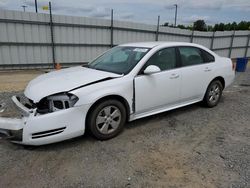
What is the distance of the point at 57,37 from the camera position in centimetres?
1027

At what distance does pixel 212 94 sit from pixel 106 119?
2931 mm

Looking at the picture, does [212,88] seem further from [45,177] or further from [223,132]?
[45,177]

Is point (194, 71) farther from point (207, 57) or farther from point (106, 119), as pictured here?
point (106, 119)

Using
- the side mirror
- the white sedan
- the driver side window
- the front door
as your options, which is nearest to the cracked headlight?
the white sedan

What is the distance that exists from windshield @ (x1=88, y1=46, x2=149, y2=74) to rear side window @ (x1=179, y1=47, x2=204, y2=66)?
35.3 inches

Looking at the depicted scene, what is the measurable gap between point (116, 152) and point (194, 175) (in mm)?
1123

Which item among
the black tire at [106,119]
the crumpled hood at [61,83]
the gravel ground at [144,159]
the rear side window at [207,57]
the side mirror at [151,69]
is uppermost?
the rear side window at [207,57]

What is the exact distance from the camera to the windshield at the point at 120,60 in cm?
381

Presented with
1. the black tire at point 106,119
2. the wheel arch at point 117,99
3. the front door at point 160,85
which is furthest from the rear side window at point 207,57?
the black tire at point 106,119

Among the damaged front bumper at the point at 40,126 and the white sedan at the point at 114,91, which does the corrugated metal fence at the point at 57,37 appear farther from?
the damaged front bumper at the point at 40,126

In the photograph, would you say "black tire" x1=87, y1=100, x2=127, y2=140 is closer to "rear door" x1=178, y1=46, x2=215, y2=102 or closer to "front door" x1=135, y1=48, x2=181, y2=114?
"front door" x1=135, y1=48, x2=181, y2=114

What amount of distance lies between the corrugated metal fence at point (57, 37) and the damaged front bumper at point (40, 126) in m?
7.64

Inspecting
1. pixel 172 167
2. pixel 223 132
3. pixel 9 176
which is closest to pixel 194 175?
pixel 172 167

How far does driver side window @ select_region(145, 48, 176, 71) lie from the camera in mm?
3939
